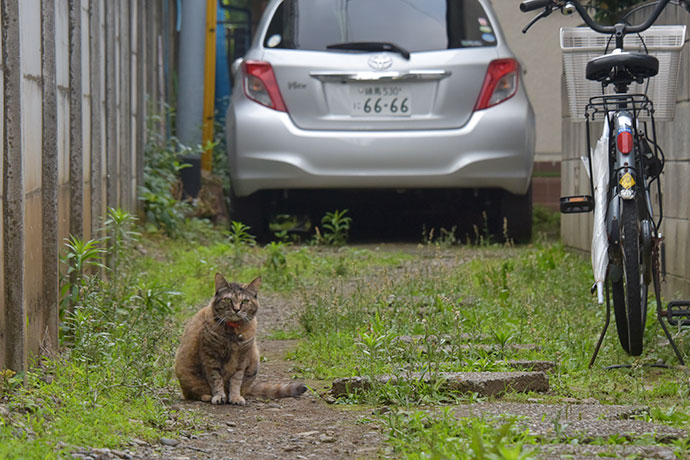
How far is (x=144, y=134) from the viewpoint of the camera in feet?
32.8

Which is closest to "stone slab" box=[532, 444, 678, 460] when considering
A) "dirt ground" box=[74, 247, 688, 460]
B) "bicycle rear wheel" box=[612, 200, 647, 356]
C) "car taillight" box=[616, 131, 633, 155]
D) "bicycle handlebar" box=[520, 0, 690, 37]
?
A: "dirt ground" box=[74, 247, 688, 460]

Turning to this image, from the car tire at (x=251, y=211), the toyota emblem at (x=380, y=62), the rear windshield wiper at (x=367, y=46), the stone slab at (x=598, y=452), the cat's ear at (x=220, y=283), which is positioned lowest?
the car tire at (x=251, y=211)

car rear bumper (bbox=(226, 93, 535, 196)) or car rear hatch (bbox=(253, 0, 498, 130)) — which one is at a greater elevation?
car rear hatch (bbox=(253, 0, 498, 130))

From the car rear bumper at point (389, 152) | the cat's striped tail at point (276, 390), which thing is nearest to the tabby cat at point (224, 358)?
the cat's striped tail at point (276, 390)

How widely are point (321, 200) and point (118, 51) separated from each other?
8.23 ft

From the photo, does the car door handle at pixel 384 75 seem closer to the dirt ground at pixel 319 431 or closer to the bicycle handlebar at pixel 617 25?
the bicycle handlebar at pixel 617 25

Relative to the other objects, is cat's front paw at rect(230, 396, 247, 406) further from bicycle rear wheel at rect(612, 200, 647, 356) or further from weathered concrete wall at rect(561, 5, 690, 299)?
weathered concrete wall at rect(561, 5, 690, 299)

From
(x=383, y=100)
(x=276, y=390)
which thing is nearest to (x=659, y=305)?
(x=276, y=390)

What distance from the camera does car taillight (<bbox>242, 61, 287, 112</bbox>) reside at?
27.8ft

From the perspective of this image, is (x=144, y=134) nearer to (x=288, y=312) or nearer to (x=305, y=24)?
(x=305, y=24)

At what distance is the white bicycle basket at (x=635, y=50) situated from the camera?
5.11m

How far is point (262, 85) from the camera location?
28.0 ft

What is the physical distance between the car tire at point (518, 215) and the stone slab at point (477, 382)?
4.78 meters

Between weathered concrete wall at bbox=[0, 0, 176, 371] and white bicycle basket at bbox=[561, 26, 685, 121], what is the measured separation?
230 cm
